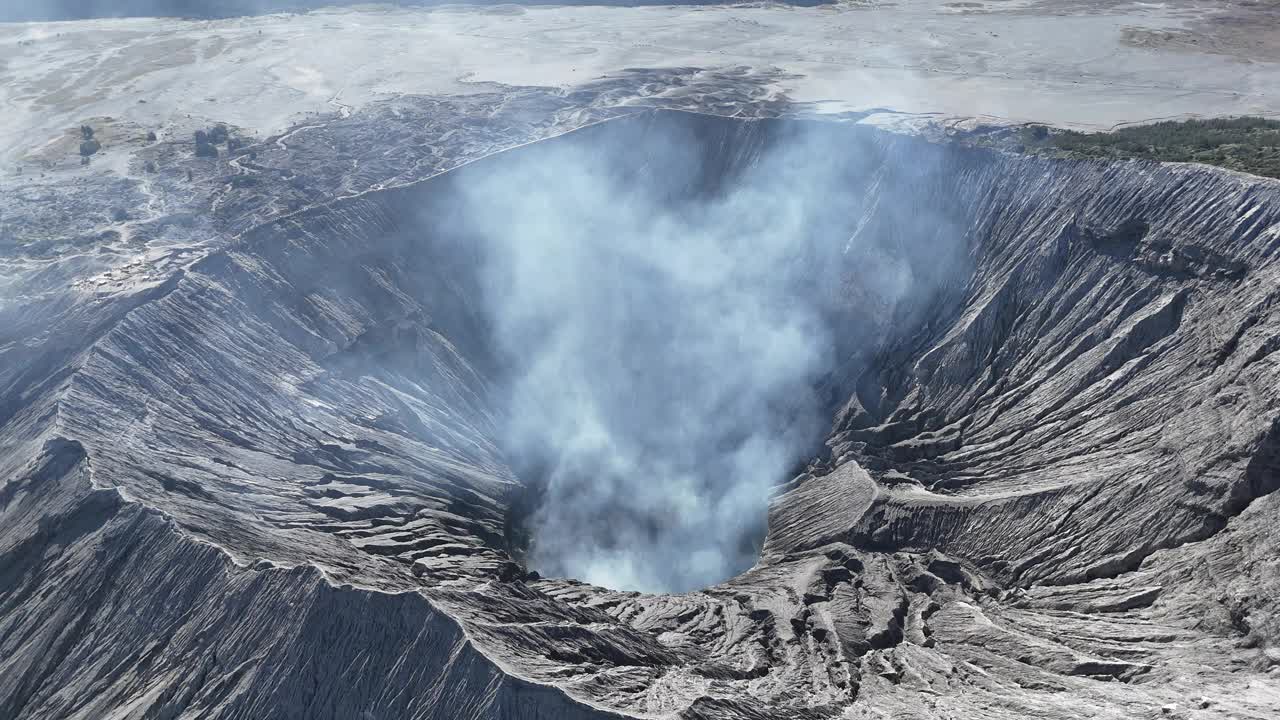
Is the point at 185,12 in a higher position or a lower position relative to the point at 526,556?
higher

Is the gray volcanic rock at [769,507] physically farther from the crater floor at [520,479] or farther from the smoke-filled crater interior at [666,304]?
the smoke-filled crater interior at [666,304]

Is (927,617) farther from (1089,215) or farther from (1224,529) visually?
(1089,215)

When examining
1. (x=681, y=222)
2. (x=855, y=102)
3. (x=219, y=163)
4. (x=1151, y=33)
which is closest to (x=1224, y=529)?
(x=681, y=222)

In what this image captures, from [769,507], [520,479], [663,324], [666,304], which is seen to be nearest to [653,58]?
[666,304]

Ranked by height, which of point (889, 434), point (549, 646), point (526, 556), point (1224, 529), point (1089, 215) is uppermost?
point (1089, 215)

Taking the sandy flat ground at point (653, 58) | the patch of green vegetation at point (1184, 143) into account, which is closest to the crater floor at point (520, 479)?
the patch of green vegetation at point (1184, 143)

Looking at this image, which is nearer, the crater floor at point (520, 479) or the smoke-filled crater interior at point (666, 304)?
the crater floor at point (520, 479)
